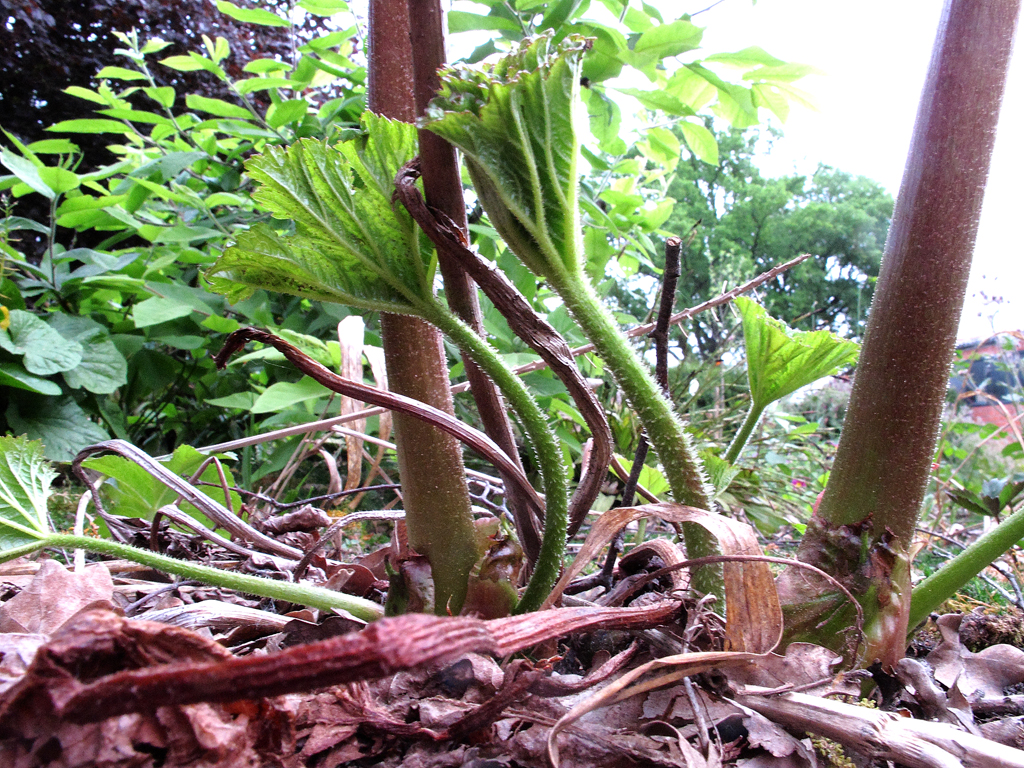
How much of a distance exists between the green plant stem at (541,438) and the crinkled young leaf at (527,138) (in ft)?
0.29

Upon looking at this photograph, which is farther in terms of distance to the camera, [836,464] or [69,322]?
[69,322]

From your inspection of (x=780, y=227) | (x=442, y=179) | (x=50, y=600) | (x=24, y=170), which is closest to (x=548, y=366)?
(x=442, y=179)

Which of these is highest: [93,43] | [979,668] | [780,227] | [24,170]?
[780,227]

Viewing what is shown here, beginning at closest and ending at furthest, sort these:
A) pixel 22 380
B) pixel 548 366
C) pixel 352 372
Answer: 1. pixel 548 366
2. pixel 352 372
3. pixel 22 380

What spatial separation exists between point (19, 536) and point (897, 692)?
2.82 feet

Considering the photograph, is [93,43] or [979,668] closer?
[979,668]

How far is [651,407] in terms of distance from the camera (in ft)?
1.95

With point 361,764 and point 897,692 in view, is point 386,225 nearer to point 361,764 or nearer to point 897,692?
point 361,764

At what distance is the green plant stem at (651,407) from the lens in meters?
0.59

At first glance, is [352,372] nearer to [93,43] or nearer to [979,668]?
[979,668]

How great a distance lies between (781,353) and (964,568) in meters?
0.26

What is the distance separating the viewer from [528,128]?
1.80 feet

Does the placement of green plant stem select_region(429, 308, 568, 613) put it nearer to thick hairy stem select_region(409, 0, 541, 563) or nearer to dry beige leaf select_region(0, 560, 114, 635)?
thick hairy stem select_region(409, 0, 541, 563)

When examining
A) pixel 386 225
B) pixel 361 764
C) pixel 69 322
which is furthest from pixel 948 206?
pixel 69 322
